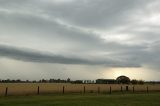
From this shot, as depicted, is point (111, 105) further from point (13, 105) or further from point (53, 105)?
point (13, 105)

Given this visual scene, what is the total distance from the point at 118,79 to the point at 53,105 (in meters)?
152

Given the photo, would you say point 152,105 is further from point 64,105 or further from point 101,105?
point 64,105

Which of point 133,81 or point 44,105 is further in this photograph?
point 133,81

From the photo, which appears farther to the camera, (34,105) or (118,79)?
(118,79)

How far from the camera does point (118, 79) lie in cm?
17975

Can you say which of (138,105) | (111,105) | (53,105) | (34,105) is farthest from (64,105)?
(138,105)

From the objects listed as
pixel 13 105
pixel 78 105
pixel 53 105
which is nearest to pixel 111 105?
pixel 78 105

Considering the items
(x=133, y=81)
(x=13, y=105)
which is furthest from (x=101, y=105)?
(x=133, y=81)

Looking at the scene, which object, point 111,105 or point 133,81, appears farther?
point 133,81

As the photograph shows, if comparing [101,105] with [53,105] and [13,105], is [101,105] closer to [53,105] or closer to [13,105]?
[53,105]

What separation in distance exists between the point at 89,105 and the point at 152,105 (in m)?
6.71

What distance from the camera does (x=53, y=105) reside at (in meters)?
30.3

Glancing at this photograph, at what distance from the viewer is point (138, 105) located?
102ft

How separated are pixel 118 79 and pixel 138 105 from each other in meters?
150
